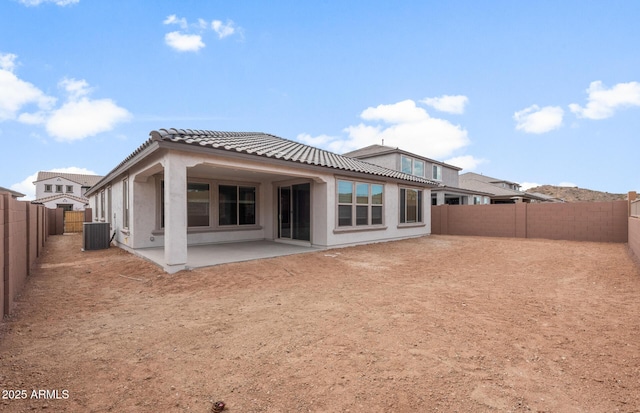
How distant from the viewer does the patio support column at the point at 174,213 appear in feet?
21.4

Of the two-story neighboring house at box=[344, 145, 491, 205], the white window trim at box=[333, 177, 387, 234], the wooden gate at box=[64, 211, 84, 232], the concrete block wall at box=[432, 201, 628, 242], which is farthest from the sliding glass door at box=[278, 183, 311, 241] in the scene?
the wooden gate at box=[64, 211, 84, 232]

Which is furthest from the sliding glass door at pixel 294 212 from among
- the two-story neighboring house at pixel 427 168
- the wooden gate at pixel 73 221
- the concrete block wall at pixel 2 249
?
the wooden gate at pixel 73 221

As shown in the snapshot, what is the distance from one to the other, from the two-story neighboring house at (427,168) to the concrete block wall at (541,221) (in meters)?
5.32

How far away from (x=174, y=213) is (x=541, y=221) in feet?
52.0

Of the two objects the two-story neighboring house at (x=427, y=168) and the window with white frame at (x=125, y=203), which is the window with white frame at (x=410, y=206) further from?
the window with white frame at (x=125, y=203)

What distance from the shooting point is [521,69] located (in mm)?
12516

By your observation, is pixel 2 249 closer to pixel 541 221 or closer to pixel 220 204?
pixel 220 204

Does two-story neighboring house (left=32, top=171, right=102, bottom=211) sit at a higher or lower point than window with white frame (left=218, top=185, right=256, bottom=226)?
higher

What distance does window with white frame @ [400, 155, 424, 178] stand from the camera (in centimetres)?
2152

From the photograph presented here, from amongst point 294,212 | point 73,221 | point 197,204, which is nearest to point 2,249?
point 197,204

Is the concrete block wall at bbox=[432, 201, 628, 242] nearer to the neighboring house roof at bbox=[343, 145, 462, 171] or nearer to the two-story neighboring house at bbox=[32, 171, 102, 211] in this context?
the neighboring house roof at bbox=[343, 145, 462, 171]

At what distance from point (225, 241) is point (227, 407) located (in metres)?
9.56

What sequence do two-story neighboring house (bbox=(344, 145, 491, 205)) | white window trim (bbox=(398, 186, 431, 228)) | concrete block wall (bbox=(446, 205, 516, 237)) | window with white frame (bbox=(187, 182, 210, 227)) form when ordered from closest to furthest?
window with white frame (bbox=(187, 182, 210, 227)) → white window trim (bbox=(398, 186, 431, 228)) → concrete block wall (bbox=(446, 205, 516, 237)) → two-story neighboring house (bbox=(344, 145, 491, 205))

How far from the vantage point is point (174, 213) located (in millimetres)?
6598
